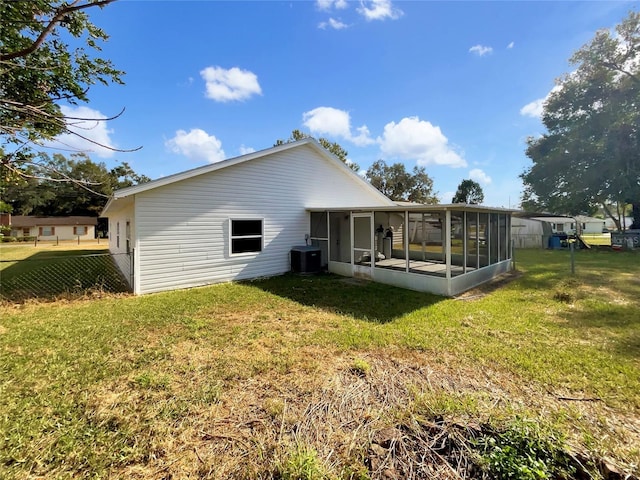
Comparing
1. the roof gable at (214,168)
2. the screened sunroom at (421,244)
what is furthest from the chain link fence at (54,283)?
the screened sunroom at (421,244)

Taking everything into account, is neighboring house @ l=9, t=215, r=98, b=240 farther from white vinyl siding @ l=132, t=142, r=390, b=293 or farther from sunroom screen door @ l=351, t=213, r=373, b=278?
sunroom screen door @ l=351, t=213, r=373, b=278

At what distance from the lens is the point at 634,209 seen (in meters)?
21.2

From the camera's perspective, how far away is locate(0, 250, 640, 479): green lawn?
2.27m

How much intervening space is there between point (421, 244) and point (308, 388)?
8578 mm

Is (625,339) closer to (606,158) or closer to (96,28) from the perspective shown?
(96,28)

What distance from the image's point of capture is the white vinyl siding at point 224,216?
7.61 m

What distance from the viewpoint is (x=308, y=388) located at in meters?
3.28

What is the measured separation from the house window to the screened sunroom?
7.60 feet

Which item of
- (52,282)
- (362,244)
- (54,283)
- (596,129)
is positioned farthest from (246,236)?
(596,129)

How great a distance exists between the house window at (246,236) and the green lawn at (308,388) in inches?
120

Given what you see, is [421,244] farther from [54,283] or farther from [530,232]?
[530,232]

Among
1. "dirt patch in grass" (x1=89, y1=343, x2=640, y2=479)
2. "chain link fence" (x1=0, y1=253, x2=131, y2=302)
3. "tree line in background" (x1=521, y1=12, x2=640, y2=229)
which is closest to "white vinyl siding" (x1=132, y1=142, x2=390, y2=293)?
"chain link fence" (x1=0, y1=253, x2=131, y2=302)

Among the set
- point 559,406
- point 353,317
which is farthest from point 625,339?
point 353,317

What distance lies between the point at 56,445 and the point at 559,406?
477 centimetres
